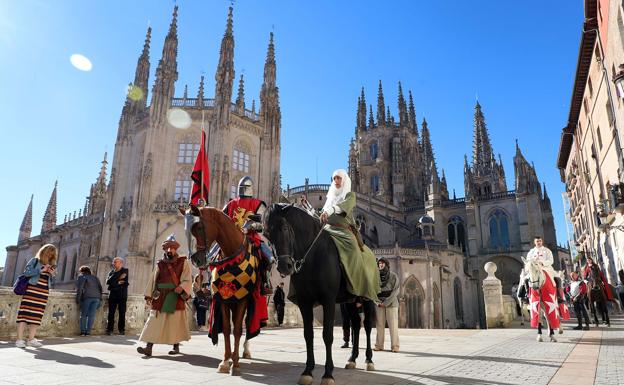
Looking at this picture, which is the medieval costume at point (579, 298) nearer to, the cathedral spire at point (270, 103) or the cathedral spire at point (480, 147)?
the cathedral spire at point (270, 103)

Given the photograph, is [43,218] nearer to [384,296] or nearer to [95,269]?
[95,269]

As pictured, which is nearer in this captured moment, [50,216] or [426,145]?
[50,216]

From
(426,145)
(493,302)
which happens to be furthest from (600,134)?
(426,145)

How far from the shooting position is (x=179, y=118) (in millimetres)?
32250

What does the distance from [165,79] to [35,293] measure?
89.9 feet

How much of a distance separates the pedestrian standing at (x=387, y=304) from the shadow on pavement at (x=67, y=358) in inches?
191

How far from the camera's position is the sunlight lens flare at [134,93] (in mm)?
35250

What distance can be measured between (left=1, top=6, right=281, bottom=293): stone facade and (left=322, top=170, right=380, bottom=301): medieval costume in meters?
24.4

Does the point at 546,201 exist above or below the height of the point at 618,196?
above

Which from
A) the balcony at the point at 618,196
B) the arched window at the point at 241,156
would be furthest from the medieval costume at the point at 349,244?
the arched window at the point at 241,156

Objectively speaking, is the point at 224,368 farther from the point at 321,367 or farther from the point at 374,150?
the point at 374,150

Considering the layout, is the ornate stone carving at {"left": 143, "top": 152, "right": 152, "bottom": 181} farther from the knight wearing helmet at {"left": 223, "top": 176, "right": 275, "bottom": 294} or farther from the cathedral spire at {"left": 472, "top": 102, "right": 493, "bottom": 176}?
the cathedral spire at {"left": 472, "top": 102, "right": 493, "bottom": 176}

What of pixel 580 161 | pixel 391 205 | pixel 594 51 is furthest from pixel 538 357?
pixel 391 205

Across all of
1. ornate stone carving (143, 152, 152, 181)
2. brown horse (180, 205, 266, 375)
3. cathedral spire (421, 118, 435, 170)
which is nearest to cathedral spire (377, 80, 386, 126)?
cathedral spire (421, 118, 435, 170)
